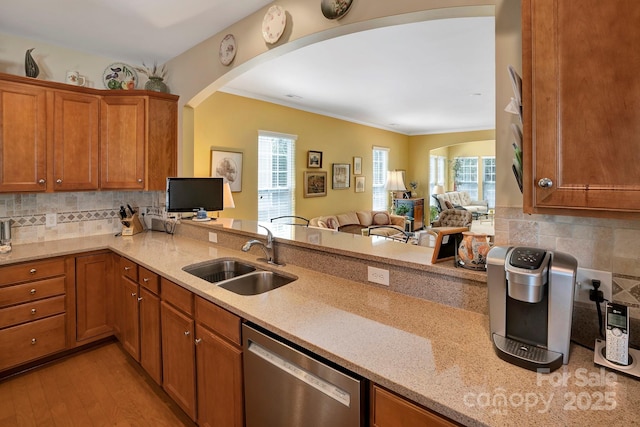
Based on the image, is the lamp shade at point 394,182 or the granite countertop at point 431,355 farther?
the lamp shade at point 394,182

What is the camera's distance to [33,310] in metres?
2.52

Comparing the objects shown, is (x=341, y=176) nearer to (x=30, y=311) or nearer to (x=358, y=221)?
(x=358, y=221)

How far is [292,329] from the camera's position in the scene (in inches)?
50.0

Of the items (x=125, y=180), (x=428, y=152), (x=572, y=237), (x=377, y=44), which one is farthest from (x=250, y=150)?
(x=428, y=152)

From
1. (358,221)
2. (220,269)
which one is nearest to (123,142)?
(220,269)

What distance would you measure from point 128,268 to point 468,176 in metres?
11.1

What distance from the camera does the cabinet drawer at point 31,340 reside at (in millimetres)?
2402

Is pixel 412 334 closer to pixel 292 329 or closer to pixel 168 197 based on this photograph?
pixel 292 329

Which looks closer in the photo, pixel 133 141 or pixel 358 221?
pixel 133 141

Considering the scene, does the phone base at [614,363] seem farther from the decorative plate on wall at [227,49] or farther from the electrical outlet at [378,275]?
the decorative plate on wall at [227,49]

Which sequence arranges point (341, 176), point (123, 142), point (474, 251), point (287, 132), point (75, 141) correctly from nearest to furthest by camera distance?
point (474, 251), point (75, 141), point (123, 142), point (287, 132), point (341, 176)

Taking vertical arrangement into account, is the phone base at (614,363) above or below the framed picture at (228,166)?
below

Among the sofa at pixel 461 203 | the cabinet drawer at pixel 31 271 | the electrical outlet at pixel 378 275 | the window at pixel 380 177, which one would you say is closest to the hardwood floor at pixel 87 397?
the cabinet drawer at pixel 31 271

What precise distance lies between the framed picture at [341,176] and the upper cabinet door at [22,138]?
177 inches
